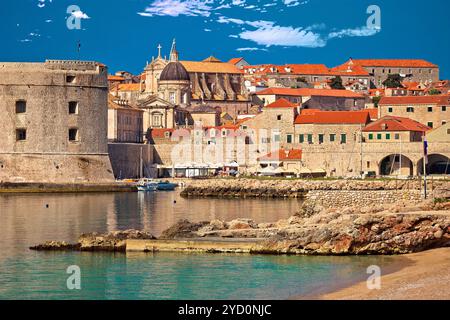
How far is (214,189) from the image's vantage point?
46.7 meters

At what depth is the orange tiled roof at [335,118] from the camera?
54.8m

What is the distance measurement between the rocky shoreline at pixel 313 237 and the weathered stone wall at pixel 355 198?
3.33 meters

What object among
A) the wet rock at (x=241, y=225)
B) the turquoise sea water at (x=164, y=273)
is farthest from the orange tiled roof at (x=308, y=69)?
the wet rock at (x=241, y=225)

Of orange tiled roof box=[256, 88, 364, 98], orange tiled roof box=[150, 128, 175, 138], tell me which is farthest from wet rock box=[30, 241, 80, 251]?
orange tiled roof box=[256, 88, 364, 98]

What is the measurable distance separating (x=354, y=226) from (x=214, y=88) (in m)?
75.3

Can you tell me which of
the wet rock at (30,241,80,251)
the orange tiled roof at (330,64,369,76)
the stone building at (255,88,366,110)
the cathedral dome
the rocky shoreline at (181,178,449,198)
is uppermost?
Result: the orange tiled roof at (330,64,369,76)

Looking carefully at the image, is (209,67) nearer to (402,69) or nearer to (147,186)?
(402,69)

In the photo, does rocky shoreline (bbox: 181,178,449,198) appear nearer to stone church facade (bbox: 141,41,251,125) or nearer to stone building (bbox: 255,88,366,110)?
stone building (bbox: 255,88,366,110)

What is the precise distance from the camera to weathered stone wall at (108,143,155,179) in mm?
57656

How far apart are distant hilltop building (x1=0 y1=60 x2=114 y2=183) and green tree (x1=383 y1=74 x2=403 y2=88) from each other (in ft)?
185

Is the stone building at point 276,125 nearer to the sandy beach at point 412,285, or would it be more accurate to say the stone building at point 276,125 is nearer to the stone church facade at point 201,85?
the stone church facade at point 201,85

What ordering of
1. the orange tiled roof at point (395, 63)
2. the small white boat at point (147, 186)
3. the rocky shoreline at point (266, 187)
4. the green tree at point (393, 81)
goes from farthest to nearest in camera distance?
the orange tiled roof at point (395, 63)
the green tree at point (393, 81)
the small white boat at point (147, 186)
the rocky shoreline at point (266, 187)
